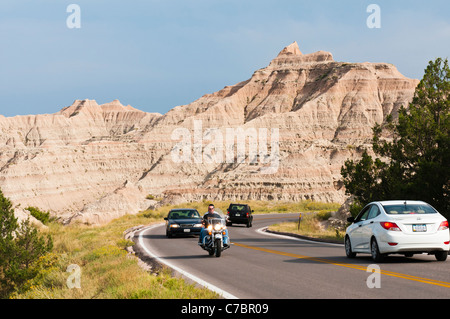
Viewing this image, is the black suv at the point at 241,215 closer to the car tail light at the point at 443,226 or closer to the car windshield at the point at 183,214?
the car windshield at the point at 183,214

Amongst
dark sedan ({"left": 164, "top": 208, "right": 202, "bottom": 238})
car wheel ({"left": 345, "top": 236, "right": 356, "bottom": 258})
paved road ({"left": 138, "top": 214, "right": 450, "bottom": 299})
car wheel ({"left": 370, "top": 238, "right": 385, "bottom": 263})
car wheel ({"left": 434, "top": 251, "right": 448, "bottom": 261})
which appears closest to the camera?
paved road ({"left": 138, "top": 214, "right": 450, "bottom": 299})

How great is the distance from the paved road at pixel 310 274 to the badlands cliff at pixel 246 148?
6468cm

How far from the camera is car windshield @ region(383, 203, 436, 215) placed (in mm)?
14250

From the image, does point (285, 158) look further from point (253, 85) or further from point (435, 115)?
point (435, 115)

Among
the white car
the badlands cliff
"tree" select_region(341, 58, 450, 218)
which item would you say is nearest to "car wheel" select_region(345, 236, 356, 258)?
the white car

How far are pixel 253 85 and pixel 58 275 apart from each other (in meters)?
130

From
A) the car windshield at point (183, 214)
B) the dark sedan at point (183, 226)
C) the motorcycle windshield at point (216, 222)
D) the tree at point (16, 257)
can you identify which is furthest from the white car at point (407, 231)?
the car windshield at point (183, 214)

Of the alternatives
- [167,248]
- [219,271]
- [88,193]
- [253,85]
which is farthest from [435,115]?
[253,85]

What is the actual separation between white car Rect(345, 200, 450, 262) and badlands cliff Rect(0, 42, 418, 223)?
68.4 meters

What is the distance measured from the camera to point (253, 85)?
142 m

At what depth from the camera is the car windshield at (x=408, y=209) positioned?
46.8ft

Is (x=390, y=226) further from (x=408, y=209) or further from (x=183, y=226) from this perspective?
(x=183, y=226)

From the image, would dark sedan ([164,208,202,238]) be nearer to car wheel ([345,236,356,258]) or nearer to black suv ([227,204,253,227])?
car wheel ([345,236,356,258])

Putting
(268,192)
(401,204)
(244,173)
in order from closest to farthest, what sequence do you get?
(401,204) → (268,192) → (244,173)
